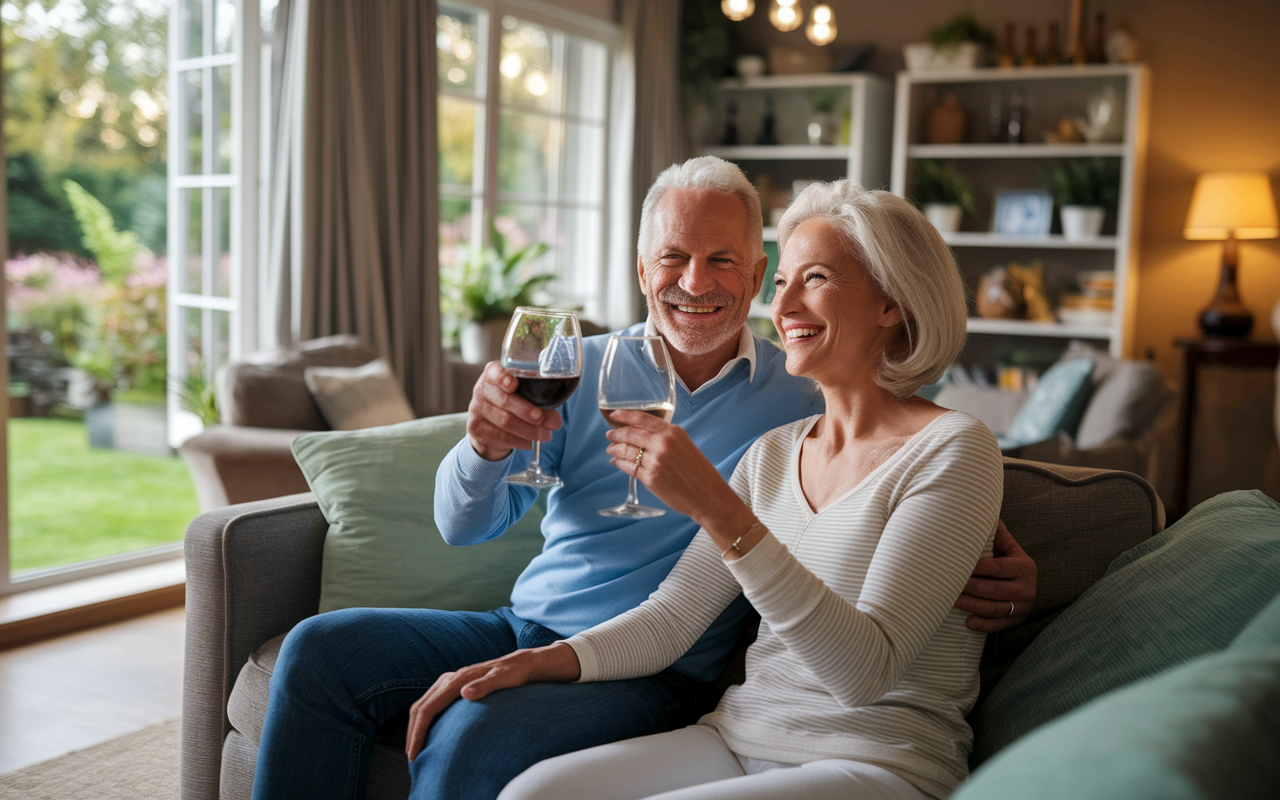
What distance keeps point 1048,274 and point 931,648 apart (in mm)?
4896

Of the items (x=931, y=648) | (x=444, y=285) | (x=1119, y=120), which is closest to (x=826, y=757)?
(x=931, y=648)

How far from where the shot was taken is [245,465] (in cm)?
290

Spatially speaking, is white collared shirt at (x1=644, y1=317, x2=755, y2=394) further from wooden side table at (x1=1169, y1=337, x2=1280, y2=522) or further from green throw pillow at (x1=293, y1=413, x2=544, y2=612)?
wooden side table at (x1=1169, y1=337, x2=1280, y2=522)

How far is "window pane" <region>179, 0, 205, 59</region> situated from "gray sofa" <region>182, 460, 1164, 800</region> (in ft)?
9.18

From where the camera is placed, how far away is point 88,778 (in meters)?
2.22

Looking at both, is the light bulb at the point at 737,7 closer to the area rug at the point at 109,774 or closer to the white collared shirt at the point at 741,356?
the white collared shirt at the point at 741,356

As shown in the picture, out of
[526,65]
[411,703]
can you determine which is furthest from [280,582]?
[526,65]

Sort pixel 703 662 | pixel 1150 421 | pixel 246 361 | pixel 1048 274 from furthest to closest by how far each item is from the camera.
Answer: pixel 1048 274 < pixel 1150 421 < pixel 246 361 < pixel 703 662

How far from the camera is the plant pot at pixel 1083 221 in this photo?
5.17 metres

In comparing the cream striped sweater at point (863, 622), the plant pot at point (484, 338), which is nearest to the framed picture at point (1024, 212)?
the plant pot at point (484, 338)

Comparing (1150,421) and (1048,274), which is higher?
(1048,274)

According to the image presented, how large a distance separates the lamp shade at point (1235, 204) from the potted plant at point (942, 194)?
1.11 meters

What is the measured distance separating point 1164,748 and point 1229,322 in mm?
5130

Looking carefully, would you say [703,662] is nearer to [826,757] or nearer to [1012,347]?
[826,757]
